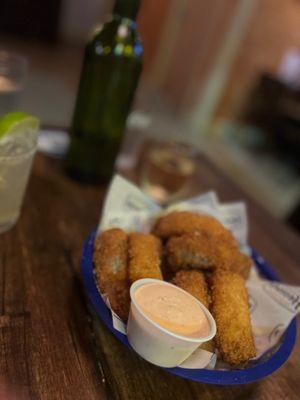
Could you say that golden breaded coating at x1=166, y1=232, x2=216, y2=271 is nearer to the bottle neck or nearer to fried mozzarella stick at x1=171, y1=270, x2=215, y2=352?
fried mozzarella stick at x1=171, y1=270, x2=215, y2=352

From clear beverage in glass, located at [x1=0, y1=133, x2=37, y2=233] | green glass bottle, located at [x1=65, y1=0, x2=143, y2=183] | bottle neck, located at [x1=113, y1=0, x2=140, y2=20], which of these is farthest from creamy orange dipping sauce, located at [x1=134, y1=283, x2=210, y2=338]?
bottle neck, located at [x1=113, y1=0, x2=140, y2=20]

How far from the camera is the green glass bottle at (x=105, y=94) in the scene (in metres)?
0.88

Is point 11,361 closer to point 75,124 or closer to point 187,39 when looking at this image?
point 75,124

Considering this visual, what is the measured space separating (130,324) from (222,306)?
15 centimetres

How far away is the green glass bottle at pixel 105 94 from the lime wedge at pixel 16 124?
0.90ft

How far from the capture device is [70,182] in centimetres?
100

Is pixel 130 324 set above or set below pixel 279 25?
below

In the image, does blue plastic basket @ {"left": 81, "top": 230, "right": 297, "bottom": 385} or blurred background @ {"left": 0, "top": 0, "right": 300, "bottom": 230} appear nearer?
blue plastic basket @ {"left": 81, "top": 230, "right": 297, "bottom": 385}

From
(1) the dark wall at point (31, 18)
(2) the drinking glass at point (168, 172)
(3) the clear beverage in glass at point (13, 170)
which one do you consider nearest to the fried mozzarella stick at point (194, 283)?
(3) the clear beverage in glass at point (13, 170)

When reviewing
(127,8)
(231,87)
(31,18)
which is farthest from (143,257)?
(31,18)

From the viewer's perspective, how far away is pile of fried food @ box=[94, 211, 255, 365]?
0.57 metres

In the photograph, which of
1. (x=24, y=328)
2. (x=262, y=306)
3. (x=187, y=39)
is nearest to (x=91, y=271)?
(x=24, y=328)

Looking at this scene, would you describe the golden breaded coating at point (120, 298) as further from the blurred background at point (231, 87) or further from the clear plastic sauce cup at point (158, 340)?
the blurred background at point (231, 87)

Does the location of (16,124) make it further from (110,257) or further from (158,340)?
(158,340)
